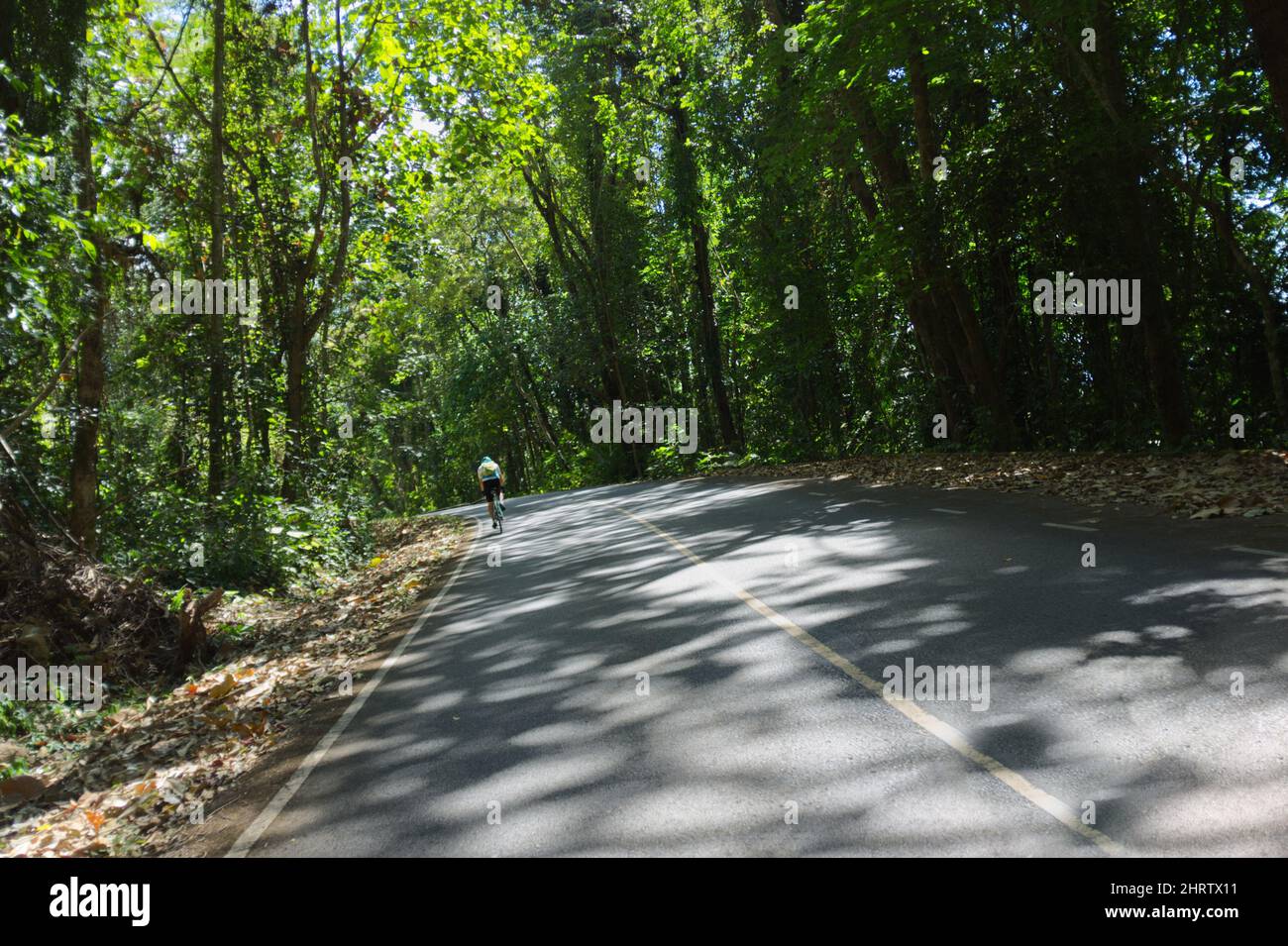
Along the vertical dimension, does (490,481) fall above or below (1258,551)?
above

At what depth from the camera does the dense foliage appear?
13992 millimetres

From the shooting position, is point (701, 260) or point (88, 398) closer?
point (88, 398)

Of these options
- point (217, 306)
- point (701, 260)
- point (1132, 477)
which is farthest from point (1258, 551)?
point (701, 260)

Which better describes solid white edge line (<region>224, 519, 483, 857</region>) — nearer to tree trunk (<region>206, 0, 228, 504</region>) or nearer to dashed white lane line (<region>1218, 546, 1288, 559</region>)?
dashed white lane line (<region>1218, 546, 1288, 559</region>)

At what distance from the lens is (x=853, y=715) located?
19.1ft

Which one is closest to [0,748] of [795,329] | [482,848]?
[482,848]

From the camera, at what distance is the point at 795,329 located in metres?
29.7

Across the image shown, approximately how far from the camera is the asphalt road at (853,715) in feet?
14.2

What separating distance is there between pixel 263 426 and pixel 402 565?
15.3 feet

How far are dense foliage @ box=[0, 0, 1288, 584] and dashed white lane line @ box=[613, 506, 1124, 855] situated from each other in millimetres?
7628

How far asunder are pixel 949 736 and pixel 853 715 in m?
0.66

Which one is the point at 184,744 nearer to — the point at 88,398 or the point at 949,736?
the point at 949,736

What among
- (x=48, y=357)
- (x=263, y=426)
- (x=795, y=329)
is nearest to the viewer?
(x=48, y=357)

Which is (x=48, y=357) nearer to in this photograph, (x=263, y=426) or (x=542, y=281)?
(x=263, y=426)
